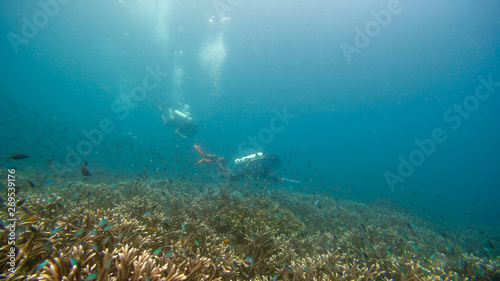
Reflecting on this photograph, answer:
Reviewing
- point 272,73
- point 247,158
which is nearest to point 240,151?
point 247,158

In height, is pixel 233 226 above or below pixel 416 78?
below

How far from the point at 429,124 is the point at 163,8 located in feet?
351

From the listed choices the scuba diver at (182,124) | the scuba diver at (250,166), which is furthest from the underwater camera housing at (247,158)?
the scuba diver at (182,124)

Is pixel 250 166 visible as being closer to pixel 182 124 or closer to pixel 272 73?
pixel 182 124

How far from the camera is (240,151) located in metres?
25.5

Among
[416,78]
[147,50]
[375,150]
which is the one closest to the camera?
[416,78]

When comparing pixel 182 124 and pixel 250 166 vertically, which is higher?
pixel 182 124

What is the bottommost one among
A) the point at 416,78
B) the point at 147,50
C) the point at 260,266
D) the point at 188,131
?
the point at 260,266

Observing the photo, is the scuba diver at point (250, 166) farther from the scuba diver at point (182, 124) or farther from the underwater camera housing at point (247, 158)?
the scuba diver at point (182, 124)

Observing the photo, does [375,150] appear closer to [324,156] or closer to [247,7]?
[324,156]

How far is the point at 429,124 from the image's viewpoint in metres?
77.8

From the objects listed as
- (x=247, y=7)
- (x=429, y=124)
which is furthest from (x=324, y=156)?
(x=247, y=7)

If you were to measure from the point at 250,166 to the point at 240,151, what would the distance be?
835 centimetres

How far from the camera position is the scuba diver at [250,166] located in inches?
679
